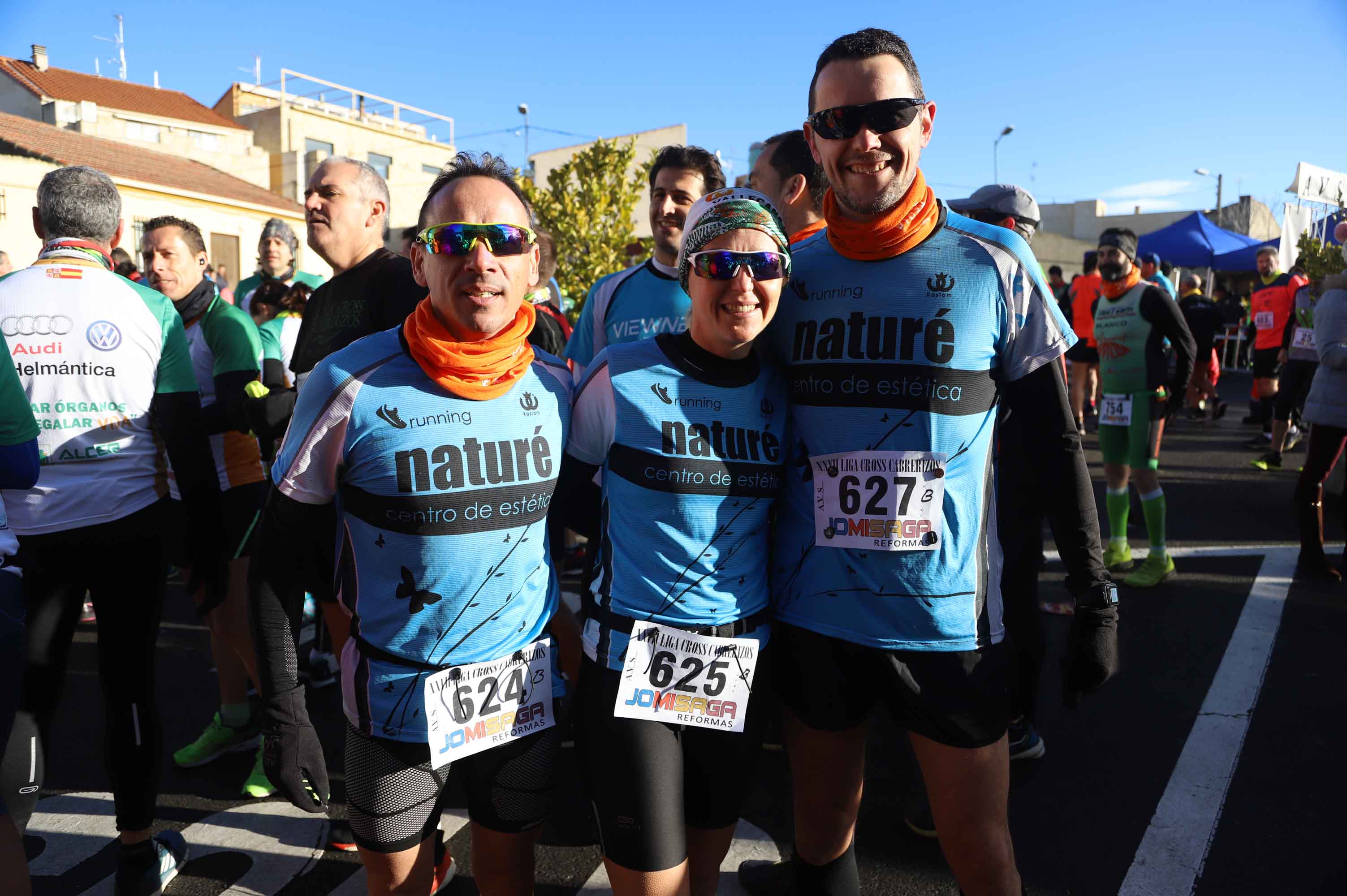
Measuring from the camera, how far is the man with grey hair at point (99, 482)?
2.57 m

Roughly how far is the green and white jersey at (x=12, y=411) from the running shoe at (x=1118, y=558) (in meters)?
6.05

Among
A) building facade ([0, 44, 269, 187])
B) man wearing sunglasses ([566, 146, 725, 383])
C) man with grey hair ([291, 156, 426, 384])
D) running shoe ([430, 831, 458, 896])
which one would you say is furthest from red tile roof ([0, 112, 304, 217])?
running shoe ([430, 831, 458, 896])

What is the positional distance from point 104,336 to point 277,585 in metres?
1.30

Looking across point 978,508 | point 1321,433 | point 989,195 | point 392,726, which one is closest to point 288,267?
point 989,195

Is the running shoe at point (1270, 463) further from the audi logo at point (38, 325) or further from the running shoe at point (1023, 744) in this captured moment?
the audi logo at point (38, 325)

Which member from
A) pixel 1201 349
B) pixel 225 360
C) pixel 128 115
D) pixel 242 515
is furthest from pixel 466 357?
pixel 128 115

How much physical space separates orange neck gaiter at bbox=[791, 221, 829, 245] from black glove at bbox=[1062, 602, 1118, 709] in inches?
63.3

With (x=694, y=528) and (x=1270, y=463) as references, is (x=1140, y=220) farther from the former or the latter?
(x=694, y=528)

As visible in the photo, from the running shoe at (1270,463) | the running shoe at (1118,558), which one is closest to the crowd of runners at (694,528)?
the running shoe at (1118,558)

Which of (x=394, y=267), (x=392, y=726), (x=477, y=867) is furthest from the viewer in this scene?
(x=394, y=267)

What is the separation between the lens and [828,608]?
6.66ft

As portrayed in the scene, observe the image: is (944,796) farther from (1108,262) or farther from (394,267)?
(1108,262)

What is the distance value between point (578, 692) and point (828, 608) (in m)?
0.62

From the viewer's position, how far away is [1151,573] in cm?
578
